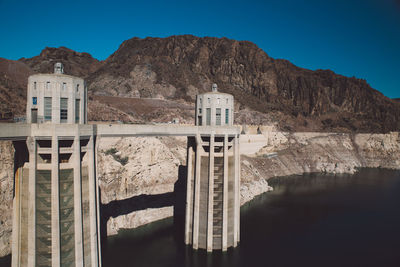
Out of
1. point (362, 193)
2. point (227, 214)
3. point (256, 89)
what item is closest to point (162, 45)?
point (256, 89)

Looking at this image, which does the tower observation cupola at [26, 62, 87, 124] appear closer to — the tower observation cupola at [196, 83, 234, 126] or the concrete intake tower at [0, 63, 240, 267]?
the concrete intake tower at [0, 63, 240, 267]

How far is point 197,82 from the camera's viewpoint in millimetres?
143625

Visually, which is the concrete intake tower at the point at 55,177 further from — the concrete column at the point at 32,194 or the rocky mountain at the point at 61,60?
→ the rocky mountain at the point at 61,60

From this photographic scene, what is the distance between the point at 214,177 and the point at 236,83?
146 metres

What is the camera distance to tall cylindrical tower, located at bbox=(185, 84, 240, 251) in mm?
32250

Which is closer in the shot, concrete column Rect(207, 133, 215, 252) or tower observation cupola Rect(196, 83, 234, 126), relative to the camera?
concrete column Rect(207, 133, 215, 252)

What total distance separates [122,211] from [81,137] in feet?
73.5

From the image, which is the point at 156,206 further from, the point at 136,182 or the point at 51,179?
the point at 51,179

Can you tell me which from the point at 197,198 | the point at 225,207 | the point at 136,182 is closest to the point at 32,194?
the point at 197,198

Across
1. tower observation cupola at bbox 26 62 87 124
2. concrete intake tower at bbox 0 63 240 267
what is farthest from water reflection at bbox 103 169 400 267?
tower observation cupola at bbox 26 62 87 124

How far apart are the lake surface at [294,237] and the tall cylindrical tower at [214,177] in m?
2.55

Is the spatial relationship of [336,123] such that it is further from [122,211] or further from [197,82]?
[122,211]

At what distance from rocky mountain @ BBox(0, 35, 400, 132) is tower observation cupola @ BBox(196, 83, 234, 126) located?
245 feet

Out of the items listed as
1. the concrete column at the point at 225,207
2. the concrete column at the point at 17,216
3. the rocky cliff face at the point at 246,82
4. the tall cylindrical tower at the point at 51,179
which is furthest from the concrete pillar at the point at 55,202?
the rocky cliff face at the point at 246,82
